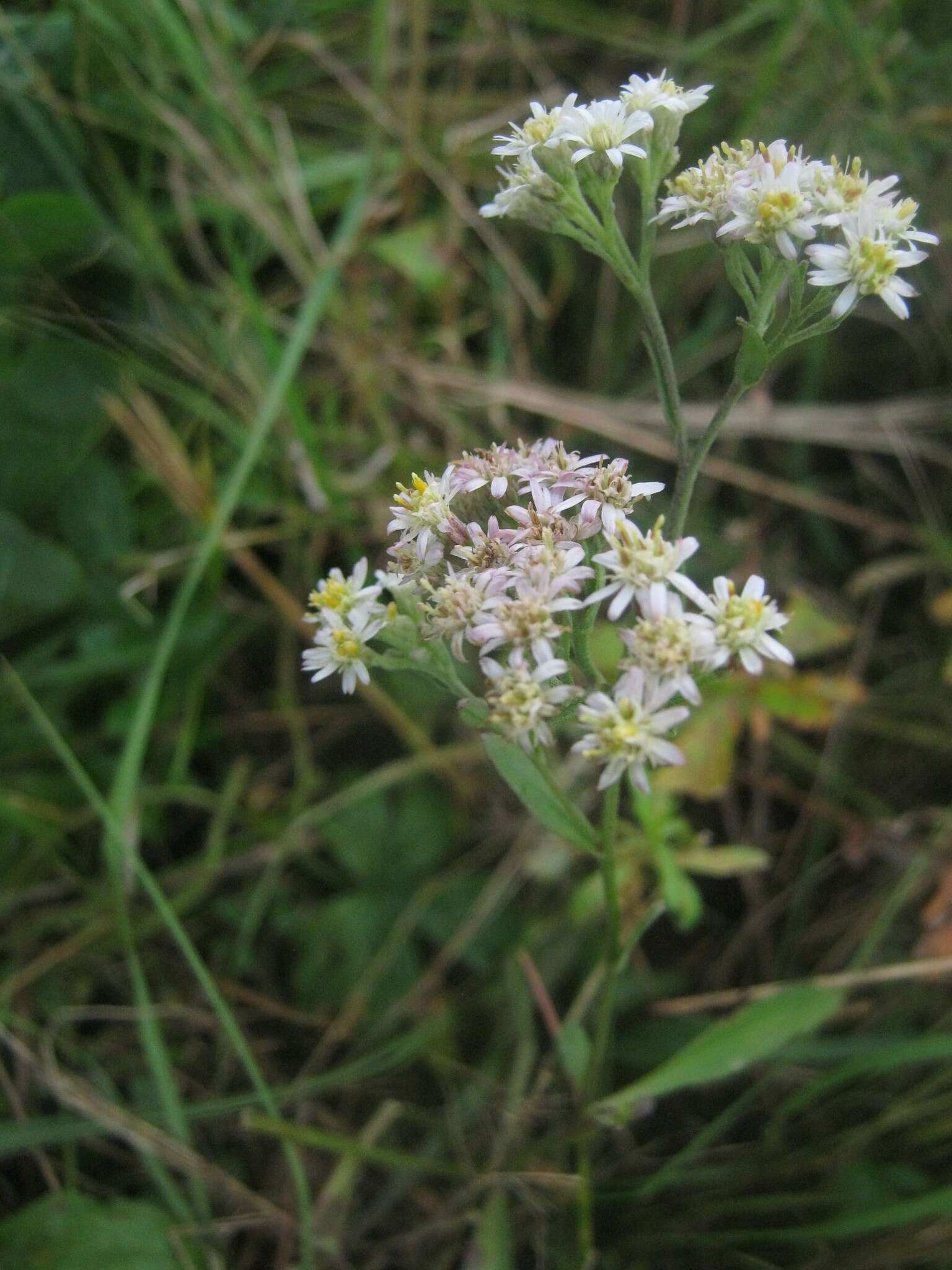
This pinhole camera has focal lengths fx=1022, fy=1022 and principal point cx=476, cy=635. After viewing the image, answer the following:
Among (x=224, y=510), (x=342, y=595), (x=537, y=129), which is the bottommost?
(x=342, y=595)

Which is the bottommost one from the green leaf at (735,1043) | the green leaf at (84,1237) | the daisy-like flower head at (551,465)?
the green leaf at (84,1237)

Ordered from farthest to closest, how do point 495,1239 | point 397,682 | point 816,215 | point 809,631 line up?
point 397,682
point 809,631
point 495,1239
point 816,215

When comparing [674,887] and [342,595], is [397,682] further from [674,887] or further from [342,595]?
[342,595]

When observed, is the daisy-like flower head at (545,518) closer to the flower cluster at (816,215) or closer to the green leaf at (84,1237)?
the flower cluster at (816,215)

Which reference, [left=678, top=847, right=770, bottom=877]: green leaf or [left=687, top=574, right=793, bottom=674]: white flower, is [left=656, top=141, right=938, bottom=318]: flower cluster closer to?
[left=687, top=574, right=793, bottom=674]: white flower

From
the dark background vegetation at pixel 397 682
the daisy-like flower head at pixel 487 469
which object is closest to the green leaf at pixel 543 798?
the daisy-like flower head at pixel 487 469

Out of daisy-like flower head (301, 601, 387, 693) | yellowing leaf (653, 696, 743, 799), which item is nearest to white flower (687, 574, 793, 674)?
daisy-like flower head (301, 601, 387, 693)

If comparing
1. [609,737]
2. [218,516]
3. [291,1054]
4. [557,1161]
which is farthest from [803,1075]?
[218,516]

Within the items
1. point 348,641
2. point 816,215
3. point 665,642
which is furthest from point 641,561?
point 816,215

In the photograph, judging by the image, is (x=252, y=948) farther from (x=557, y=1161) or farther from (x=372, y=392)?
(x=372, y=392)
